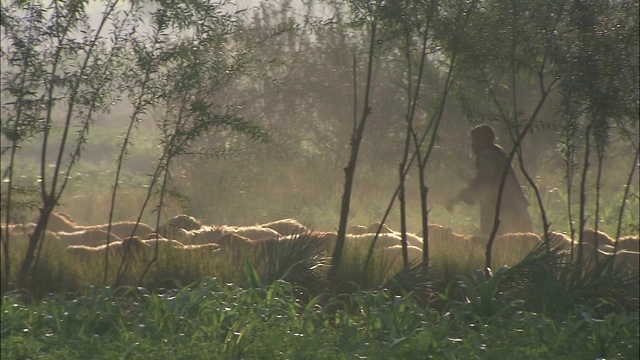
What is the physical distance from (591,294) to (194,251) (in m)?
3.25

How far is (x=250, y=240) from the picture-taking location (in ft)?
30.6

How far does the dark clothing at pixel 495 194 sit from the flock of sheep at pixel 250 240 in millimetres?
487

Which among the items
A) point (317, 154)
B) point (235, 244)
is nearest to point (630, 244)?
point (235, 244)

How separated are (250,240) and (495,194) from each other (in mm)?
2755

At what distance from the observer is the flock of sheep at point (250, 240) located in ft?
28.6

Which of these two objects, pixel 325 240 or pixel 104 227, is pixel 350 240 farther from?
pixel 104 227

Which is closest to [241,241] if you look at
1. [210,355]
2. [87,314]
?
[87,314]

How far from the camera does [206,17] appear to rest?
27.4 ft

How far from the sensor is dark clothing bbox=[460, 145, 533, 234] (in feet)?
33.8

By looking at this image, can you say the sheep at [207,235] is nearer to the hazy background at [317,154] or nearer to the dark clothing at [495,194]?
the dark clothing at [495,194]

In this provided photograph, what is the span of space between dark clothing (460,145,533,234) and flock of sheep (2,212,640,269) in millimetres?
487

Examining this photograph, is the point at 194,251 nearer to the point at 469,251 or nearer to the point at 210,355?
the point at 469,251

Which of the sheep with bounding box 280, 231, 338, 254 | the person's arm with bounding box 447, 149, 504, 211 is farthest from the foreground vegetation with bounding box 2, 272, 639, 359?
the person's arm with bounding box 447, 149, 504, 211

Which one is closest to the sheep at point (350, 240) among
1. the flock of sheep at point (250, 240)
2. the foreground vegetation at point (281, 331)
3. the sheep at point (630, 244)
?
the flock of sheep at point (250, 240)
